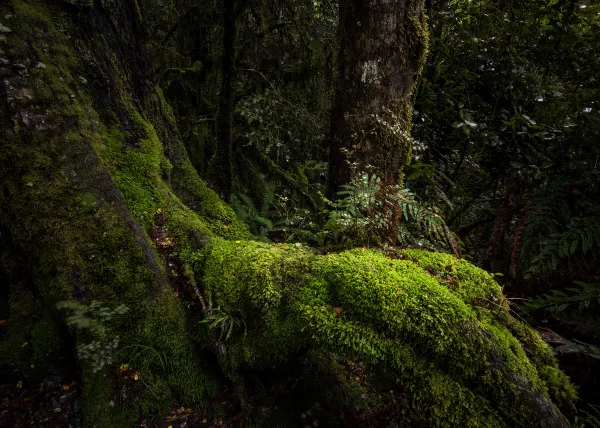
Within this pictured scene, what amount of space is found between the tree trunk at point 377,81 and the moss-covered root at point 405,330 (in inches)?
42.5

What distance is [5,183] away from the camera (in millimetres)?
2400

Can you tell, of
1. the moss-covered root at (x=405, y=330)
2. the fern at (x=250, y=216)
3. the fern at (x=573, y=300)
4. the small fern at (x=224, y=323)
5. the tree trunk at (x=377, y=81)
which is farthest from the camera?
the fern at (x=250, y=216)

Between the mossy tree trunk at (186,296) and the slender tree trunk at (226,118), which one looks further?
the slender tree trunk at (226,118)

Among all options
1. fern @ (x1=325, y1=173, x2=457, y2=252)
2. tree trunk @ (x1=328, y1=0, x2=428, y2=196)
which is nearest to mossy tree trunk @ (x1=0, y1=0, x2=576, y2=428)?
fern @ (x1=325, y1=173, x2=457, y2=252)

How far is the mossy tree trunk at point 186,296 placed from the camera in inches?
71.7

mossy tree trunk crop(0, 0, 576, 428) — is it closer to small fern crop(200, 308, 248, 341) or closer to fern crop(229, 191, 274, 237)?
small fern crop(200, 308, 248, 341)

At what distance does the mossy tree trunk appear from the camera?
1.82 m

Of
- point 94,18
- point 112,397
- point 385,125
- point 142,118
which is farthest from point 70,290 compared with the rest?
point 385,125

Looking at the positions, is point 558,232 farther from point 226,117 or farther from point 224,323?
point 226,117

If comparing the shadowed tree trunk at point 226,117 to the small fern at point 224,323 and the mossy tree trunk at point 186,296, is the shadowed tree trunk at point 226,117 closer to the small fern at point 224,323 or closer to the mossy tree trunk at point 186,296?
the mossy tree trunk at point 186,296

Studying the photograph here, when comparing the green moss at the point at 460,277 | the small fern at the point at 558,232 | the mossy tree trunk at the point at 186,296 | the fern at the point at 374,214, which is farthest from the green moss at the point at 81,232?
the small fern at the point at 558,232

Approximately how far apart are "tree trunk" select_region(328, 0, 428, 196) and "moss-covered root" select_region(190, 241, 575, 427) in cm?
108

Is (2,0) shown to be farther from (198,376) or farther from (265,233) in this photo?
(265,233)

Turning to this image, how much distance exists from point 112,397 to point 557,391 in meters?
2.86
